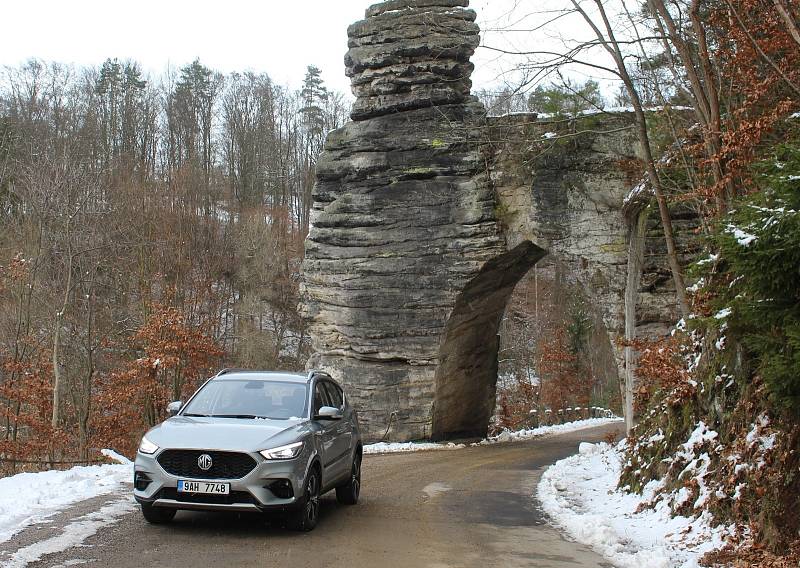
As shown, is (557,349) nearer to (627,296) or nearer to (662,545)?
(627,296)

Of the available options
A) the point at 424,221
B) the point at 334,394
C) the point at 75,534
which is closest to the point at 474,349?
the point at 424,221

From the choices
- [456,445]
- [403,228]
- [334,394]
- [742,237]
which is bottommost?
[456,445]

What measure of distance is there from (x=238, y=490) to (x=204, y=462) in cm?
42

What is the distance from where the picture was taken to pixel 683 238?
2036cm

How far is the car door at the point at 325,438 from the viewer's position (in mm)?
8766

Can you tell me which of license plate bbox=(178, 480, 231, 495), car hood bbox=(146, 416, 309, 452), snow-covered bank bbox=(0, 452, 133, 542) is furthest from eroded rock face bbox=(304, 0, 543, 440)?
license plate bbox=(178, 480, 231, 495)

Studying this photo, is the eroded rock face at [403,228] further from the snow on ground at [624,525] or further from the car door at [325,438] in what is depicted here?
the car door at [325,438]

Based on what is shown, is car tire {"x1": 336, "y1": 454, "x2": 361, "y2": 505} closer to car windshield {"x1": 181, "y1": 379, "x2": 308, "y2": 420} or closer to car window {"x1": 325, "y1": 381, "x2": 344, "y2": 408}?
car window {"x1": 325, "y1": 381, "x2": 344, "y2": 408}

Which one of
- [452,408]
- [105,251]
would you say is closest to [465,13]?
[452,408]

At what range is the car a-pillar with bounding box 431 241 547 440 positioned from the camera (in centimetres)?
2409

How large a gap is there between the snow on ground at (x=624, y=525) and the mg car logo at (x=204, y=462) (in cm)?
387

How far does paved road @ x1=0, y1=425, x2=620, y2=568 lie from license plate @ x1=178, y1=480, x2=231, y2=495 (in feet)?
1.46

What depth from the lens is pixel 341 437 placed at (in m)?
9.78

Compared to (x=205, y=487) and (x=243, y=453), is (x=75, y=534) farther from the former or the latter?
(x=243, y=453)
